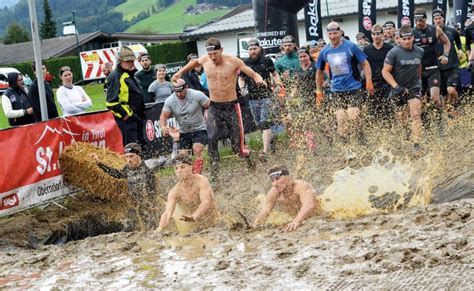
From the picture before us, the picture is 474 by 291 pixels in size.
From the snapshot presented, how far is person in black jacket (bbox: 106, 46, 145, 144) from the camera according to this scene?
1213 centimetres

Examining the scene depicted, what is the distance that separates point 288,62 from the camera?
13.9m

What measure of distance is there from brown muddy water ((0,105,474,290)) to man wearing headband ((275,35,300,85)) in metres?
1.89

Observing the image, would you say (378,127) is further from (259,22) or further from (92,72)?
(92,72)

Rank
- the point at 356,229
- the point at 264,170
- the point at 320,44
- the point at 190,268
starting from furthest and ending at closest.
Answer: the point at 320,44, the point at 264,170, the point at 356,229, the point at 190,268

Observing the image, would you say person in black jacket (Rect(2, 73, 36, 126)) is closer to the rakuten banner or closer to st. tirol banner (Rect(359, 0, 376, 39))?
the rakuten banner

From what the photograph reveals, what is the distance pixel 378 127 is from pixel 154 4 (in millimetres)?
174407

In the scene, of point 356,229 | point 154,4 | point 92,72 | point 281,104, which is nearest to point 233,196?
point 281,104

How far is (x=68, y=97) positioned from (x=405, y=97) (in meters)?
5.31

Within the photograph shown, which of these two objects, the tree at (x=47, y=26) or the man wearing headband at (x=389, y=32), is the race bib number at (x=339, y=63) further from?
the tree at (x=47, y=26)

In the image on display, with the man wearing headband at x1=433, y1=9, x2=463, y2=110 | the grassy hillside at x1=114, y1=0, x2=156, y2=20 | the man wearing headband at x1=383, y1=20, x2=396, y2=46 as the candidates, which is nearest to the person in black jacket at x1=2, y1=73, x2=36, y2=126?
the man wearing headband at x1=383, y1=20, x2=396, y2=46

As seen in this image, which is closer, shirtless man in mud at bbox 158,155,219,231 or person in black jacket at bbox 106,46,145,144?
shirtless man in mud at bbox 158,155,219,231

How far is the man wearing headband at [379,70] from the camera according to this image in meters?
13.1

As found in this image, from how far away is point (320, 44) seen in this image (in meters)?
15.6

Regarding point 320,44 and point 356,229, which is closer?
point 356,229
